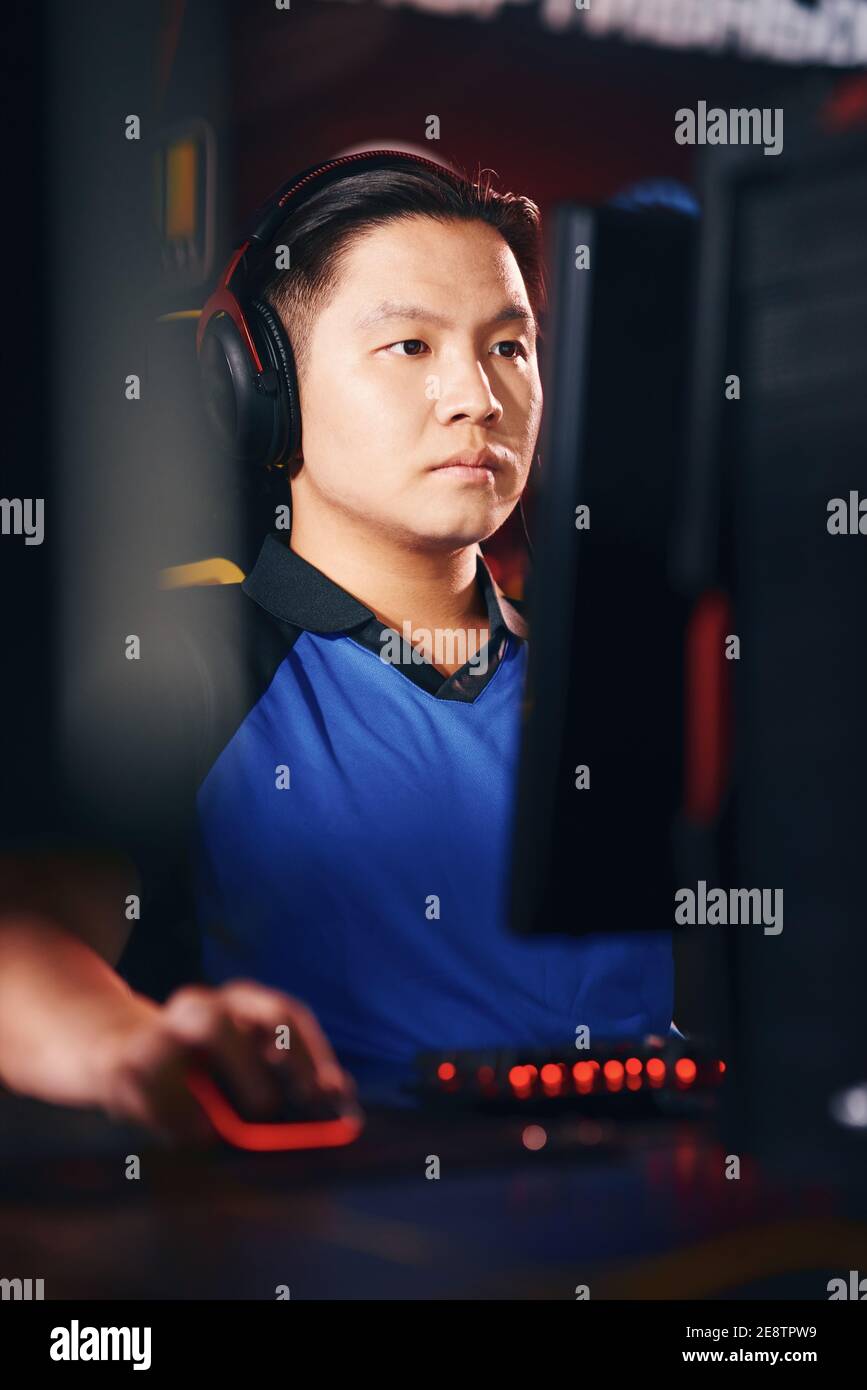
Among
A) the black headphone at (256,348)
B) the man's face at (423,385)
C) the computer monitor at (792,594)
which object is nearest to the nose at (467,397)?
the man's face at (423,385)

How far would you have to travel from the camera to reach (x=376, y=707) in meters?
1.25

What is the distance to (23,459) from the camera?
1215mm

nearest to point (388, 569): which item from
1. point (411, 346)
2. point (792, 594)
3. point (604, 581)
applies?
point (411, 346)

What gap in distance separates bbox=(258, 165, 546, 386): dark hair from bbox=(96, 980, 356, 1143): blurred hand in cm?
59

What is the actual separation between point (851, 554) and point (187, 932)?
0.75 m

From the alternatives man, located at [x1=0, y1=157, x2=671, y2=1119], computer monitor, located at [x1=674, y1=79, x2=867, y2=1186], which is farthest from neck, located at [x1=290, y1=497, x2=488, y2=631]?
computer monitor, located at [x1=674, y1=79, x2=867, y2=1186]

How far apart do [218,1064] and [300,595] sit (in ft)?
1.69

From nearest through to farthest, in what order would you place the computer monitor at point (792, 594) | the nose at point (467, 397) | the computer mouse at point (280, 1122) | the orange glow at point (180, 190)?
1. the computer monitor at point (792, 594)
2. the computer mouse at point (280, 1122)
3. the nose at point (467, 397)
4. the orange glow at point (180, 190)

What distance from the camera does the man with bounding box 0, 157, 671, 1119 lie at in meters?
1.21

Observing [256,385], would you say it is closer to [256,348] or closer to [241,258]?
[256,348]

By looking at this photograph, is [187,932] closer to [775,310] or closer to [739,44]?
[775,310]

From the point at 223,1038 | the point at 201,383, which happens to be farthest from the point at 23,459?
the point at 223,1038

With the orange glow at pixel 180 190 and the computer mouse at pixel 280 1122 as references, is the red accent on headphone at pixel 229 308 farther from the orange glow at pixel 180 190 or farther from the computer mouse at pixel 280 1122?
the computer mouse at pixel 280 1122

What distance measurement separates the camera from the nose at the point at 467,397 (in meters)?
1.16
